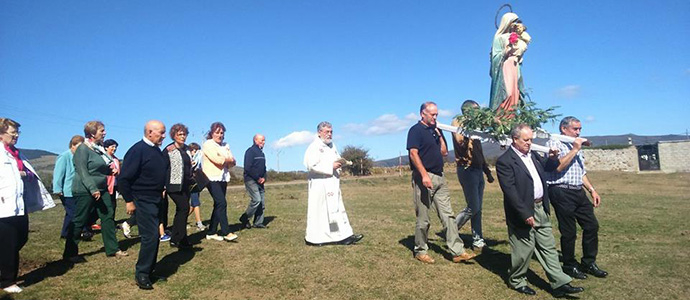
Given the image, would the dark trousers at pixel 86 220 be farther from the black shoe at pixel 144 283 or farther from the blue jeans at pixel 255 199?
the blue jeans at pixel 255 199

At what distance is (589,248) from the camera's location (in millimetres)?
5801

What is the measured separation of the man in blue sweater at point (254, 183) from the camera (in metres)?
9.07

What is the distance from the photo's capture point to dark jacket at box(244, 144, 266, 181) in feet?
30.2

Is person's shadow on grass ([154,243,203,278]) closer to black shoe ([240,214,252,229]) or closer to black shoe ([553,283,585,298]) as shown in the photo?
black shoe ([240,214,252,229])

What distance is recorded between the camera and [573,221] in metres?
5.80

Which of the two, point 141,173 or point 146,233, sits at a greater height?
point 141,173

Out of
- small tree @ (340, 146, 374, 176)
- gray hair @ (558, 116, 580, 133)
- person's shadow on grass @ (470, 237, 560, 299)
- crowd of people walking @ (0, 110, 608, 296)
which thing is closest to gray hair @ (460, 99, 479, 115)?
crowd of people walking @ (0, 110, 608, 296)

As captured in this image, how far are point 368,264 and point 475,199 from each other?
2112 millimetres

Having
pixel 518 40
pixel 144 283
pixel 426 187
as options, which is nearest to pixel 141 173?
pixel 144 283

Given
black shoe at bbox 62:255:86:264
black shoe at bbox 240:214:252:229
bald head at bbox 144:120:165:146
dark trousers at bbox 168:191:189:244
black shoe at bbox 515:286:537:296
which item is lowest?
black shoe at bbox 515:286:537:296

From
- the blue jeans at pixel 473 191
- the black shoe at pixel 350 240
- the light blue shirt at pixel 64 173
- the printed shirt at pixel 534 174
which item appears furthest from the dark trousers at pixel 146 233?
the printed shirt at pixel 534 174

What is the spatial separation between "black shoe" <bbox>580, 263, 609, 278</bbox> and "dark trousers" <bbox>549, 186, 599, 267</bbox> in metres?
0.06

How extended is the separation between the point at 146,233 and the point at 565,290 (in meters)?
5.08

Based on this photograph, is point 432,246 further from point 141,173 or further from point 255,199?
point 141,173
